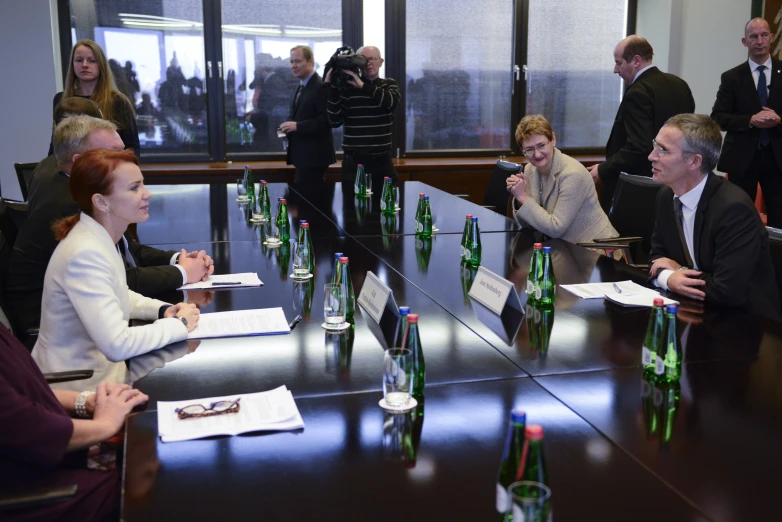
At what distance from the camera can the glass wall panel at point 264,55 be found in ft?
23.2

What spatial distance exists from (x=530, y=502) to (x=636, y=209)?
321 cm

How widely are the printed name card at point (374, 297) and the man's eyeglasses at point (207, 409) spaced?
0.62 m

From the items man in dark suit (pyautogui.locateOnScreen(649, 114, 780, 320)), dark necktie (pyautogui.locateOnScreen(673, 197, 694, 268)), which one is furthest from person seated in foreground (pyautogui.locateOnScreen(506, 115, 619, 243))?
dark necktie (pyautogui.locateOnScreen(673, 197, 694, 268))

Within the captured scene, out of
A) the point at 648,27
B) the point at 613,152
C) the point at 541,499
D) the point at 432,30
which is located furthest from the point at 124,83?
the point at 541,499

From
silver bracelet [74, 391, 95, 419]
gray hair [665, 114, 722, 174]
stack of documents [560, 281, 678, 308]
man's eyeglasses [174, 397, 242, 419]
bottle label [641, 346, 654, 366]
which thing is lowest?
silver bracelet [74, 391, 95, 419]

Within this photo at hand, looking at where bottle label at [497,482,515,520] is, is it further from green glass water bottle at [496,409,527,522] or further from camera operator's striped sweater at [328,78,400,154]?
camera operator's striped sweater at [328,78,400,154]

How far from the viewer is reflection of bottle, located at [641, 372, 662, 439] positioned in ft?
5.04

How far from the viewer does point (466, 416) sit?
1.59 meters

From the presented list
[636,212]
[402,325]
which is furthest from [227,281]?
[636,212]

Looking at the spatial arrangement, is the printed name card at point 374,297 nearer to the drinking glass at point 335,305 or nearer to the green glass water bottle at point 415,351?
the drinking glass at point 335,305

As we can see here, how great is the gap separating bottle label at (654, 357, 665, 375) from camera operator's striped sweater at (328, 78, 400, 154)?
172 inches

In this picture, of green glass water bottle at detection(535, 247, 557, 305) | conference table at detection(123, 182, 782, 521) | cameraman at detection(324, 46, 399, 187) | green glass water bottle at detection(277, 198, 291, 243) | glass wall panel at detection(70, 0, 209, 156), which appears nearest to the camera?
conference table at detection(123, 182, 782, 521)

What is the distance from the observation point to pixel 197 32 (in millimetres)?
6977

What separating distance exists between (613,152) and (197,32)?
3785 millimetres
